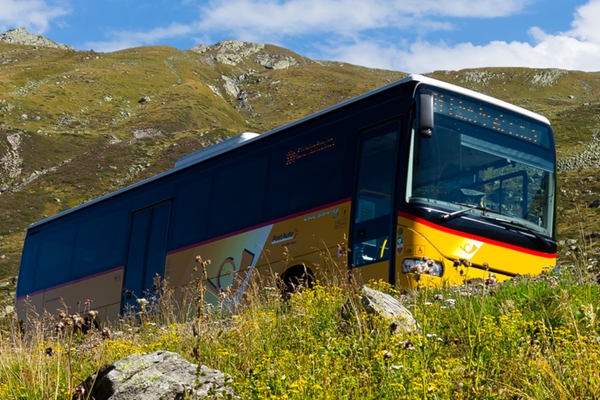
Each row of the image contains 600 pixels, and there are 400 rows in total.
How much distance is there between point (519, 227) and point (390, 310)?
4.64m

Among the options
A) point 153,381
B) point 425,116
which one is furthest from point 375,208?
point 153,381

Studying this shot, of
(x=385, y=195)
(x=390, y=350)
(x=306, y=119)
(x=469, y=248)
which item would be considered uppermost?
(x=306, y=119)

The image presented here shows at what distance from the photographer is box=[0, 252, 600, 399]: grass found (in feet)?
16.2

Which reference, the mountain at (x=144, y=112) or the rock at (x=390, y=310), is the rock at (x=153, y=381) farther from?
the mountain at (x=144, y=112)

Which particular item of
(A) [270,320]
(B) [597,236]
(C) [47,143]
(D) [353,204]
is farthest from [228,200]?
(C) [47,143]

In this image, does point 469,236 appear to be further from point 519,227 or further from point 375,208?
point 375,208

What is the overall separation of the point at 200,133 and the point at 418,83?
80416 millimetres

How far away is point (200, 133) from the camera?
89.7 metres

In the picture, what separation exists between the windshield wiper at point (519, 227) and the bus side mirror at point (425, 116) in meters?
1.47

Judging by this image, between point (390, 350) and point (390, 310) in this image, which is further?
point (390, 310)

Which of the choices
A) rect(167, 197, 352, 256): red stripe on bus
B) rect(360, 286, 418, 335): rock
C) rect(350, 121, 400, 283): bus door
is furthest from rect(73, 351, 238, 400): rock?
rect(167, 197, 352, 256): red stripe on bus

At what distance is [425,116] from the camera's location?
32.9ft

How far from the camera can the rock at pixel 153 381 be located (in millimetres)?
5379

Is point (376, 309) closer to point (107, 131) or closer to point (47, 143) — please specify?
point (47, 143)
